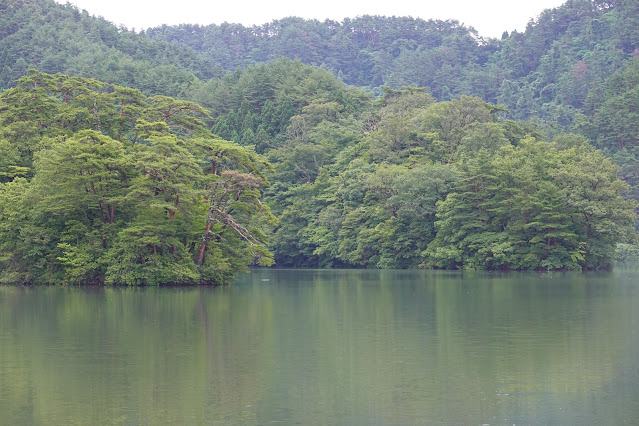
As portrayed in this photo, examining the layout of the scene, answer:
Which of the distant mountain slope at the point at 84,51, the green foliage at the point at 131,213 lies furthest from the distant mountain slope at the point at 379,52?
the green foliage at the point at 131,213

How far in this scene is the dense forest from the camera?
1842 inches

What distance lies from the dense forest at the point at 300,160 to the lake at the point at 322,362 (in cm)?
1355

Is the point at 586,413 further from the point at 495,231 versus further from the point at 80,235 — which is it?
the point at 495,231

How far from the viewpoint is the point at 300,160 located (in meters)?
87.1

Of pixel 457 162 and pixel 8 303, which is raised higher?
pixel 457 162

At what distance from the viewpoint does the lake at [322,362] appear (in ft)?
44.8

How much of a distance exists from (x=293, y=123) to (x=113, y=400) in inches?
3160

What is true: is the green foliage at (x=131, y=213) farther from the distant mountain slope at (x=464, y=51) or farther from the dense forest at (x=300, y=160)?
the distant mountain slope at (x=464, y=51)

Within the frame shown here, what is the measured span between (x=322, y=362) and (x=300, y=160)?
2729 inches

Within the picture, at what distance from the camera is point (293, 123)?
93.7 m

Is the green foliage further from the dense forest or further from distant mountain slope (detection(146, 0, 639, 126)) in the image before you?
distant mountain slope (detection(146, 0, 639, 126))

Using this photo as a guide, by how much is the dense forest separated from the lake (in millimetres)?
13555

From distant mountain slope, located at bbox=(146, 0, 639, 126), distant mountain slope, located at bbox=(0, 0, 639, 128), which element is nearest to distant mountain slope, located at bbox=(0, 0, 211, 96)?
distant mountain slope, located at bbox=(0, 0, 639, 128)

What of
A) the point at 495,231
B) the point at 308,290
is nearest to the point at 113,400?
the point at 308,290
